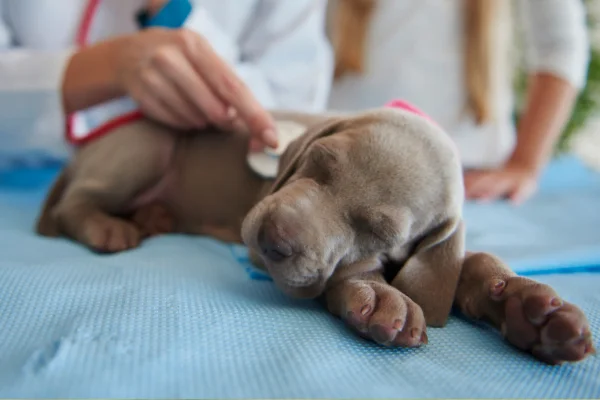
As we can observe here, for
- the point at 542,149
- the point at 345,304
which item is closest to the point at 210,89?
the point at 345,304

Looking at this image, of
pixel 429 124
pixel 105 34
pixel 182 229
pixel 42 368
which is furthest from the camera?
pixel 105 34

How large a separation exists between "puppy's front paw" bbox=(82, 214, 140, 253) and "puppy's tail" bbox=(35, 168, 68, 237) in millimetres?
127

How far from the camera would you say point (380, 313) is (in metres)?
0.93

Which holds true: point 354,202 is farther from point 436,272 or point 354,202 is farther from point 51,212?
point 51,212

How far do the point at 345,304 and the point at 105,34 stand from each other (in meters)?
1.63

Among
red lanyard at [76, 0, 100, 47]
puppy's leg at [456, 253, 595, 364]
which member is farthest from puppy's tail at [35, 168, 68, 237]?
puppy's leg at [456, 253, 595, 364]

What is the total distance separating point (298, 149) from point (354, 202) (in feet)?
0.86

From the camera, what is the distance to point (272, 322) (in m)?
0.94

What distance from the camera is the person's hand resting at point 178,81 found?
59.9 inches

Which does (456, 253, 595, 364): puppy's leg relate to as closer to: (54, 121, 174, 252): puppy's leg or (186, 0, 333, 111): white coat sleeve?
(54, 121, 174, 252): puppy's leg

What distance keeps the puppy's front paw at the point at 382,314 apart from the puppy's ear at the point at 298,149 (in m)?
0.34

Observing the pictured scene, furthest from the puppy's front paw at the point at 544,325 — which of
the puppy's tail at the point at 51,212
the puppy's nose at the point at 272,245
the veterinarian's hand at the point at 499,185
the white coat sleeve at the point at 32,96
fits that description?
the veterinarian's hand at the point at 499,185

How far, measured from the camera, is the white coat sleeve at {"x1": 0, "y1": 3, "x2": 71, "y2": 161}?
170cm

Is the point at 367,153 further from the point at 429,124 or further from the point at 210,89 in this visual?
the point at 210,89
